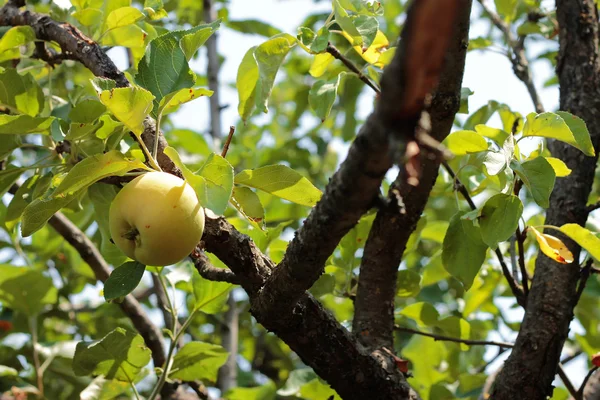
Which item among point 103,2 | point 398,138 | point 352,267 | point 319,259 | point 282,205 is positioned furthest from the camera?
point 282,205

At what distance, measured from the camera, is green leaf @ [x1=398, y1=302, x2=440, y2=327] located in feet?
5.31

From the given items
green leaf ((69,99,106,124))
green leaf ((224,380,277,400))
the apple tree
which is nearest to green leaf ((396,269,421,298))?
the apple tree

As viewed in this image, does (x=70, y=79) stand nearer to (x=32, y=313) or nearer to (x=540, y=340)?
(x=32, y=313)

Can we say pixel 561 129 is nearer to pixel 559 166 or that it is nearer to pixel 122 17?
pixel 559 166

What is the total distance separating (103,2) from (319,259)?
0.90 m

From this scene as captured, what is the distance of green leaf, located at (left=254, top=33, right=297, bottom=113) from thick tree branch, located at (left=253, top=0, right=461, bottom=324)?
1.41 ft

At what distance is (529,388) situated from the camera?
4.33 ft

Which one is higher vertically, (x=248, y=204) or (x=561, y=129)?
(x=561, y=129)

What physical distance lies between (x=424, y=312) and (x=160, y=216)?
2.80 ft

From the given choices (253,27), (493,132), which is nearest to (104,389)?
(493,132)

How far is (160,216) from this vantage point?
38.2 inches

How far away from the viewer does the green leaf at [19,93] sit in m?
1.31

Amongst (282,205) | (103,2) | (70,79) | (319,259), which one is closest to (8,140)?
(103,2)

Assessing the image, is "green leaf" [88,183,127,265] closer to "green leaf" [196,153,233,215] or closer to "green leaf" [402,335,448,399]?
"green leaf" [196,153,233,215]
